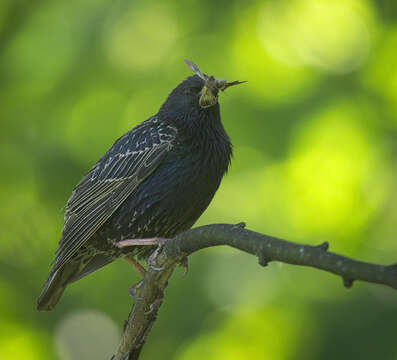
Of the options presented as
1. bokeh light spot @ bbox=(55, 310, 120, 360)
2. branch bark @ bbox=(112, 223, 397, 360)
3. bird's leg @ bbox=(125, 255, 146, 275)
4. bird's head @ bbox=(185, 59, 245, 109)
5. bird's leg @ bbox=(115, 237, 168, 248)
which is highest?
bird's head @ bbox=(185, 59, 245, 109)

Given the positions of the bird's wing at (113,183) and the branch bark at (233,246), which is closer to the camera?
the branch bark at (233,246)

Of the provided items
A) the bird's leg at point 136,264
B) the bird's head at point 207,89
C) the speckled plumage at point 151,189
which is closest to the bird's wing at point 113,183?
the speckled plumage at point 151,189

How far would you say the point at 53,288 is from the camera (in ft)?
13.7

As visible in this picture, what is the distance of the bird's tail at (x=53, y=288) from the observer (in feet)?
13.5

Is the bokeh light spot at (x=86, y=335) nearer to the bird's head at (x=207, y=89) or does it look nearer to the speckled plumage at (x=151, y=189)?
the speckled plumage at (x=151, y=189)

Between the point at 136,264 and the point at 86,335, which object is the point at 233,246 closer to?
the point at 136,264

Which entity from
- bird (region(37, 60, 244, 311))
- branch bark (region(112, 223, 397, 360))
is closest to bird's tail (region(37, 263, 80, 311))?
bird (region(37, 60, 244, 311))

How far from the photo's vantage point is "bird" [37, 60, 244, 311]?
3.96m

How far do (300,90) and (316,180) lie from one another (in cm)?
72

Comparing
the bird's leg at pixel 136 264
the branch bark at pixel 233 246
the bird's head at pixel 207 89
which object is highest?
the bird's head at pixel 207 89

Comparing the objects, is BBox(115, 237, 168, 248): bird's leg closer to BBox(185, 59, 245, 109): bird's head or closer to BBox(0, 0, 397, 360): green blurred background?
BBox(185, 59, 245, 109): bird's head

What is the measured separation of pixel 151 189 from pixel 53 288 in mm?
852

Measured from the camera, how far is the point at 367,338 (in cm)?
457

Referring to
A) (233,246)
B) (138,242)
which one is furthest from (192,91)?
(233,246)
